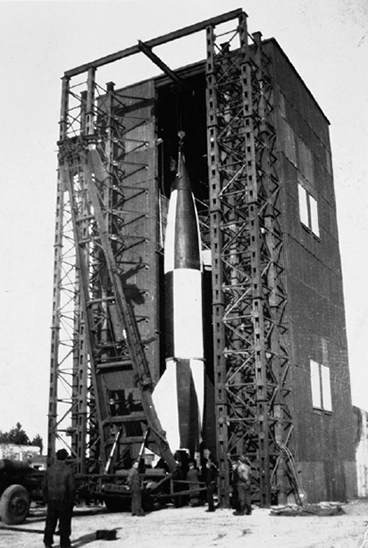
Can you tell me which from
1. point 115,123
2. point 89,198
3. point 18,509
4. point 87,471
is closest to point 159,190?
point 115,123

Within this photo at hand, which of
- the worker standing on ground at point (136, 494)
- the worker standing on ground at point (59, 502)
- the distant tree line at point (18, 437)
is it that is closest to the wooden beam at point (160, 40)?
the worker standing on ground at point (136, 494)

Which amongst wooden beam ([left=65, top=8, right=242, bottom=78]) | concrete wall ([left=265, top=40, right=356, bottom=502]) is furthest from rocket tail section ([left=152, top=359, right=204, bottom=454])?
wooden beam ([left=65, top=8, right=242, bottom=78])

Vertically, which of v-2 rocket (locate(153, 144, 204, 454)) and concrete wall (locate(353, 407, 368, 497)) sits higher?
v-2 rocket (locate(153, 144, 204, 454))

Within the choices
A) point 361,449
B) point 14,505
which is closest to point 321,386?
point 361,449

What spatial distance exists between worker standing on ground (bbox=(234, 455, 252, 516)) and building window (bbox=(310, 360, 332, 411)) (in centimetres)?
857

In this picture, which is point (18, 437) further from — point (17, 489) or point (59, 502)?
point (59, 502)

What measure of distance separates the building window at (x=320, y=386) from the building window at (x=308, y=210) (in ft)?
19.3

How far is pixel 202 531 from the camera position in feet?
43.0

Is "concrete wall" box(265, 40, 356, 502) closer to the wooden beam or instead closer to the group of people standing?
the wooden beam

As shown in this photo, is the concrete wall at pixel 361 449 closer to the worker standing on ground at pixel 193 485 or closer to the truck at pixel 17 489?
the worker standing on ground at pixel 193 485

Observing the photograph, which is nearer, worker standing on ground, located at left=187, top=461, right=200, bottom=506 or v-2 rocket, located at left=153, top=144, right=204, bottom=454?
worker standing on ground, located at left=187, top=461, right=200, bottom=506

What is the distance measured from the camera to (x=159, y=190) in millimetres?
28438

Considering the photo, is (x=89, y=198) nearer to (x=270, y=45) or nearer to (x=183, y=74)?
(x=183, y=74)

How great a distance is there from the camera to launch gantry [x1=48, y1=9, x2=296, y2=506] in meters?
21.1
